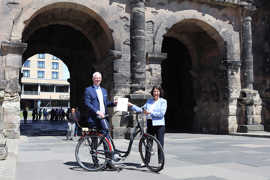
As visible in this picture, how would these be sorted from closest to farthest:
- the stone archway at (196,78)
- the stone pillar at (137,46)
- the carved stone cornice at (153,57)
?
1. the stone pillar at (137,46)
2. the carved stone cornice at (153,57)
3. the stone archway at (196,78)

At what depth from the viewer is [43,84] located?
5988 cm

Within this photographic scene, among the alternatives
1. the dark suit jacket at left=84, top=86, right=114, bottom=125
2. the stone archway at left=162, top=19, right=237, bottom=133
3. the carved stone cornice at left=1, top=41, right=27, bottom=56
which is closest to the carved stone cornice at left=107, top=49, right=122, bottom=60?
the carved stone cornice at left=1, top=41, right=27, bottom=56

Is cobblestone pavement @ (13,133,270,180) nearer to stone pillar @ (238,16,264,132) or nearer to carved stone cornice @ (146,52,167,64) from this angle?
carved stone cornice @ (146,52,167,64)

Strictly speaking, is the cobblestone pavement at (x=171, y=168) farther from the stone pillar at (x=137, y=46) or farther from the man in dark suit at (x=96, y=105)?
the stone pillar at (x=137, y=46)

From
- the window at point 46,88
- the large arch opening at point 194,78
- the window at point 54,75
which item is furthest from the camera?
the window at point 54,75

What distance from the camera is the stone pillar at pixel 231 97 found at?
12312 mm

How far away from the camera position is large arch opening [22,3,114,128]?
11.7m

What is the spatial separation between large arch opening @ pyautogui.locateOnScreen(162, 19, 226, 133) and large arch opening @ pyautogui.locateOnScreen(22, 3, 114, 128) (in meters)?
3.78

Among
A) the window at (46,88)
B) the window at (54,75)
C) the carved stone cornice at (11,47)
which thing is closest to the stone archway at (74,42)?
the carved stone cornice at (11,47)

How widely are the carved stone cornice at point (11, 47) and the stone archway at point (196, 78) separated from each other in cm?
652

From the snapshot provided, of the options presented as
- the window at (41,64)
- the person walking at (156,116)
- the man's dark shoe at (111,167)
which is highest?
the window at (41,64)

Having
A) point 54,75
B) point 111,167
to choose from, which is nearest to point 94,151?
point 111,167

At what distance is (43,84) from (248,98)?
53.2 meters

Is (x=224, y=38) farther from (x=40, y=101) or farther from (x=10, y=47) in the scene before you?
(x=40, y=101)
